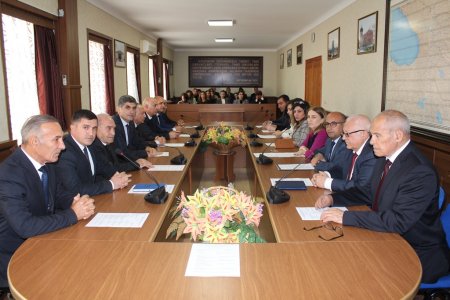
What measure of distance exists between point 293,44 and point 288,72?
3.76 feet

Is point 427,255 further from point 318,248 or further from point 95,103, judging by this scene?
point 95,103

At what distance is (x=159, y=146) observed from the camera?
438 cm

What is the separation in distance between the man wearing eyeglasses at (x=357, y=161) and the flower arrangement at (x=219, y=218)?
0.92m

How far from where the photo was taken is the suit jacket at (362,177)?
2.20 m

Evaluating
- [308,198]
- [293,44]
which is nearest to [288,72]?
[293,44]

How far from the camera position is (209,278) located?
51.9 inches

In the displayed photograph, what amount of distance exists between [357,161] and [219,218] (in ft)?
4.33

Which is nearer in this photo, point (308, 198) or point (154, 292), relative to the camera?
Result: point (154, 292)

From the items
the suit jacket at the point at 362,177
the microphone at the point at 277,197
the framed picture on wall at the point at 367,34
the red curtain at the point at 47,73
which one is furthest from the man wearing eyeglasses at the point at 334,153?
the red curtain at the point at 47,73

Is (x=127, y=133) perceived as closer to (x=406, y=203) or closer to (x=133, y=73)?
(x=406, y=203)

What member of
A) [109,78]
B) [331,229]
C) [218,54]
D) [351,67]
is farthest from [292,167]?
[218,54]

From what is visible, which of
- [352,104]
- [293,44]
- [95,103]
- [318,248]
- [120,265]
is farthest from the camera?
[293,44]

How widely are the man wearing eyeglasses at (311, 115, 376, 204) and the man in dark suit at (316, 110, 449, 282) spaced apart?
388 mm

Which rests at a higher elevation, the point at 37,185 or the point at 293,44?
the point at 293,44
